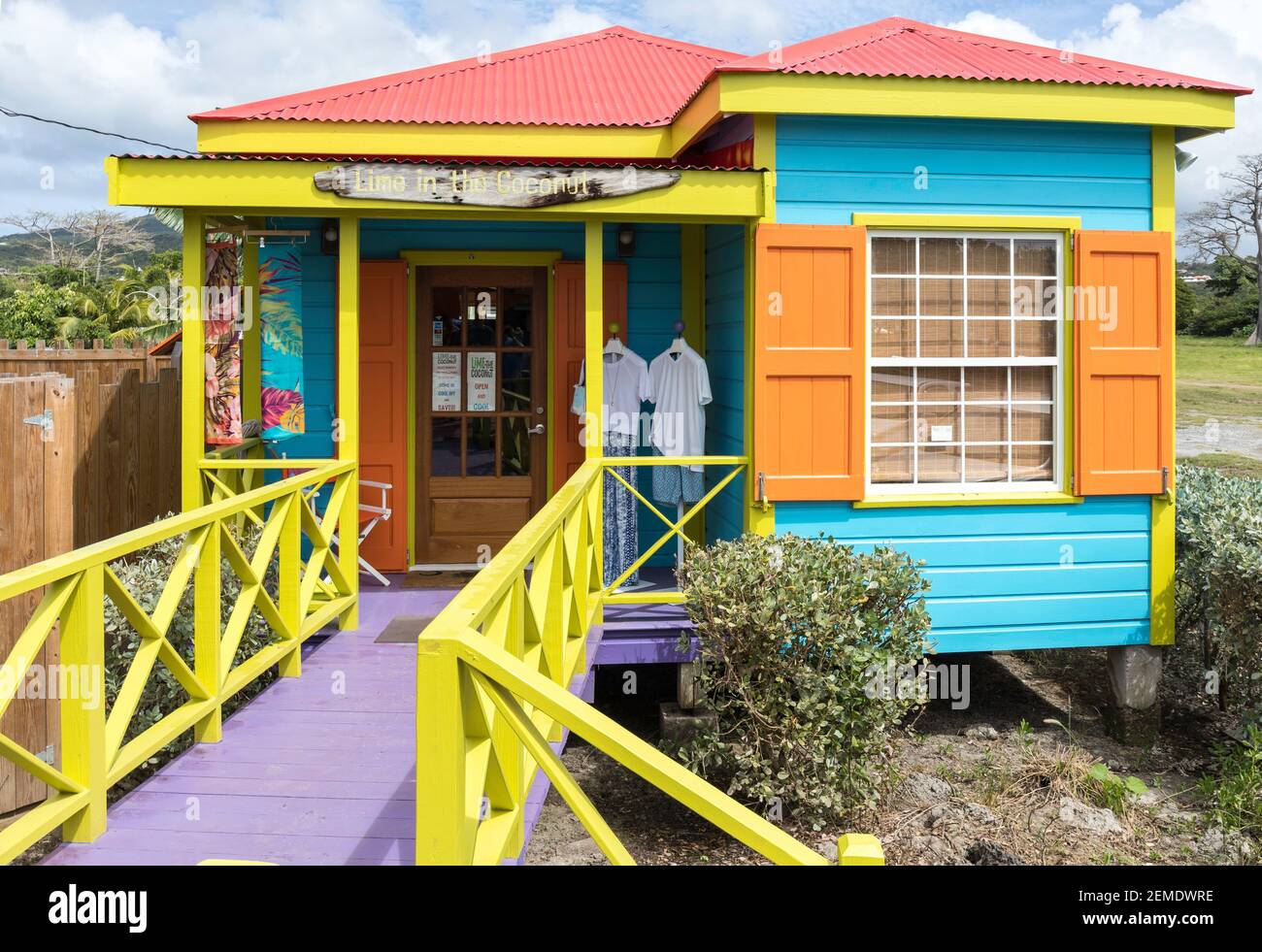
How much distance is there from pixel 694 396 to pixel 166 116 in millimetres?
Result: 132924

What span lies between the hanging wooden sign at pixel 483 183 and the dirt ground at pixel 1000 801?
338 cm

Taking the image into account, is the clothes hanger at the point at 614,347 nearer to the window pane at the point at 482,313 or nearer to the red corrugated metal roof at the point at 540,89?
the window pane at the point at 482,313

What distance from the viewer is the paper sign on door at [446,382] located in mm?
8578

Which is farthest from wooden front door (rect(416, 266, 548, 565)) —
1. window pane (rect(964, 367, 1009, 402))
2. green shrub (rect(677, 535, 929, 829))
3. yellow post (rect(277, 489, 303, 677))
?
window pane (rect(964, 367, 1009, 402))

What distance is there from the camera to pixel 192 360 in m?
6.47

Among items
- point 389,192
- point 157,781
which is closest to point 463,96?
point 389,192

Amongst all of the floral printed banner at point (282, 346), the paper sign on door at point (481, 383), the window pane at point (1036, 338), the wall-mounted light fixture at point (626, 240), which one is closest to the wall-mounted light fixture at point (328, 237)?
the floral printed banner at point (282, 346)

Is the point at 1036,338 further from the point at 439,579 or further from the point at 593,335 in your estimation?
the point at 439,579

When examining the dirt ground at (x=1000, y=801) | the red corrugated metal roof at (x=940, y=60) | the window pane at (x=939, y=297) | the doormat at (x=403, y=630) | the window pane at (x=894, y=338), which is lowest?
the dirt ground at (x=1000, y=801)

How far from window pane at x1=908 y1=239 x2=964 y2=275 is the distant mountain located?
26168 mm

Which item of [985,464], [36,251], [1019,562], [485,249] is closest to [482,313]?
[485,249]

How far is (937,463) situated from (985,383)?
1.84ft

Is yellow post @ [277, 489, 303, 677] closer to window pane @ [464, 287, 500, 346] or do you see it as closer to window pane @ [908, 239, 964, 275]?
window pane @ [464, 287, 500, 346]
